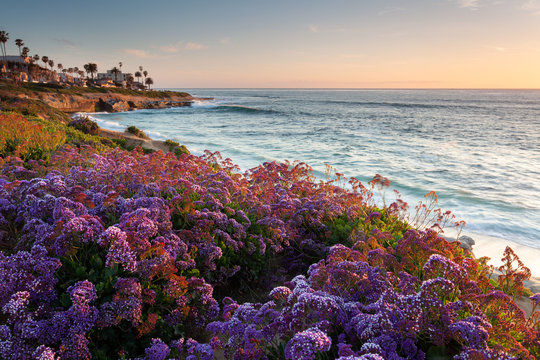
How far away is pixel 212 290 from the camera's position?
4133 mm

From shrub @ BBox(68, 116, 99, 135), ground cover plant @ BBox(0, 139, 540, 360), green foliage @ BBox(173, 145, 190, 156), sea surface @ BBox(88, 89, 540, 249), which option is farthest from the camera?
shrub @ BBox(68, 116, 99, 135)

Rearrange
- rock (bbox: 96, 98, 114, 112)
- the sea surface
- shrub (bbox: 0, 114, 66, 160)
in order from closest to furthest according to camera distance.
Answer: shrub (bbox: 0, 114, 66, 160)
the sea surface
rock (bbox: 96, 98, 114, 112)

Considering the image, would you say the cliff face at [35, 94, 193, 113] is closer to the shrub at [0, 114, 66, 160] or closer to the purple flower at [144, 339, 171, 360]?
the shrub at [0, 114, 66, 160]

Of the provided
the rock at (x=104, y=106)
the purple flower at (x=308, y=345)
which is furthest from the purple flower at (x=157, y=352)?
the rock at (x=104, y=106)

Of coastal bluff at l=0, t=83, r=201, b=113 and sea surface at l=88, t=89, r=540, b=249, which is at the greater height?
coastal bluff at l=0, t=83, r=201, b=113

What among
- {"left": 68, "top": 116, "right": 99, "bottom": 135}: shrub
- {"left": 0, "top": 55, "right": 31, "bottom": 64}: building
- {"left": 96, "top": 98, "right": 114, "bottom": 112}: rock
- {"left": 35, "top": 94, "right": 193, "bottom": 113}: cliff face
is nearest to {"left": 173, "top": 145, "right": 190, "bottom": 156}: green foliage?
{"left": 68, "top": 116, "right": 99, "bottom": 135}: shrub

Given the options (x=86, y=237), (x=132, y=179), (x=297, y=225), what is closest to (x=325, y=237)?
(x=297, y=225)

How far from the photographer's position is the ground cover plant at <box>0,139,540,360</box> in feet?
8.70

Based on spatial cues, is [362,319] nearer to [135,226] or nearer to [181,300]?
[181,300]

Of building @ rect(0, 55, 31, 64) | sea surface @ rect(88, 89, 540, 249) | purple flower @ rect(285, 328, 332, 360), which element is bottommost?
sea surface @ rect(88, 89, 540, 249)

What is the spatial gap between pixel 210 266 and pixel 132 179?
266 centimetres

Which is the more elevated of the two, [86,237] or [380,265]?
[86,237]

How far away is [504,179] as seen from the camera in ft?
49.3

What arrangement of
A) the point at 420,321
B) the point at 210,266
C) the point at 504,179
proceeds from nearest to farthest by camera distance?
the point at 420,321, the point at 210,266, the point at 504,179
